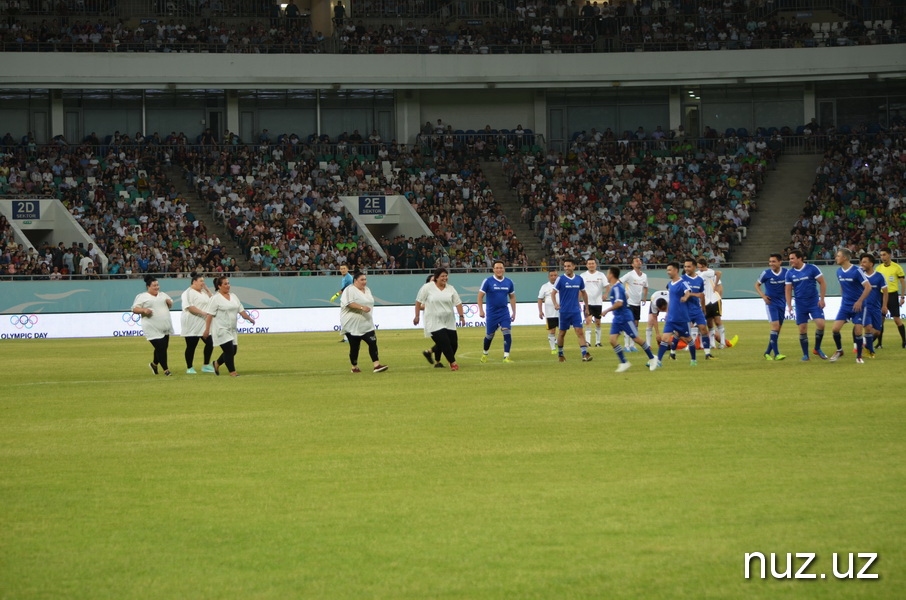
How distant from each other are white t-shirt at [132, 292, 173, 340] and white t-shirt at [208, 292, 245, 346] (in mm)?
1294

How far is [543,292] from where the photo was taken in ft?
98.9

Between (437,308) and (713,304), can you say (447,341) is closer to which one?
(437,308)

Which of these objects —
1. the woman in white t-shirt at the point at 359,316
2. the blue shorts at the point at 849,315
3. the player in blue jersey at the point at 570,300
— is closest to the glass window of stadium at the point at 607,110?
the player in blue jersey at the point at 570,300

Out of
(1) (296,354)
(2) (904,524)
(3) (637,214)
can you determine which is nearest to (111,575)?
(2) (904,524)

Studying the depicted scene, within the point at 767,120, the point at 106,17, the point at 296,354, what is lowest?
the point at 296,354

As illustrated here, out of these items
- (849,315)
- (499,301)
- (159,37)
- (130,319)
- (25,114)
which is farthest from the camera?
(25,114)

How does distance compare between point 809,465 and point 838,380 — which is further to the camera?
point 838,380

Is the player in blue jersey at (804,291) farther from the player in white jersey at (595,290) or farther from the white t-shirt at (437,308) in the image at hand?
the white t-shirt at (437,308)

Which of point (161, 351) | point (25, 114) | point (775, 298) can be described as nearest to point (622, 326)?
point (775, 298)

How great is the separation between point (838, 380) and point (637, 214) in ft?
121

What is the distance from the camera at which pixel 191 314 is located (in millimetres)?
24750

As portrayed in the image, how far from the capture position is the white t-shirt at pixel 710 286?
27234 millimetres

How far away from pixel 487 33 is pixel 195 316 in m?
43.8

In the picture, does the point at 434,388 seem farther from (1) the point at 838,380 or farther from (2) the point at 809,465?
(2) the point at 809,465
